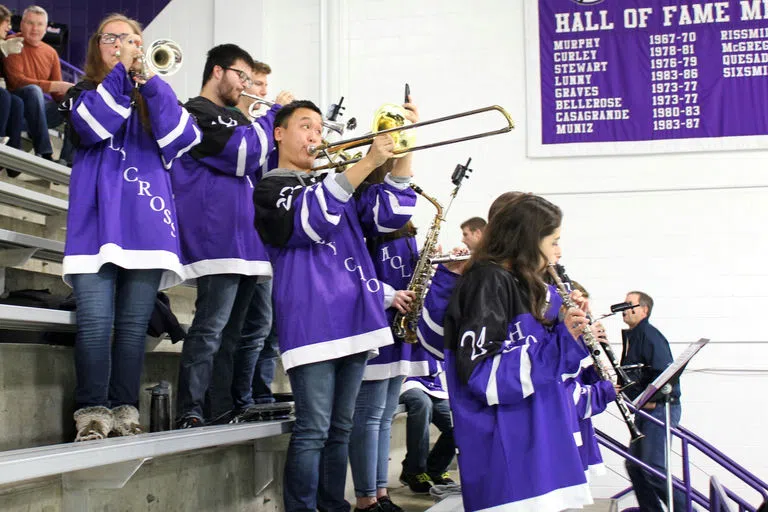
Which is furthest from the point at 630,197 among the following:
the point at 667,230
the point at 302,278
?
the point at 302,278

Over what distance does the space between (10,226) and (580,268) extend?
4.58m

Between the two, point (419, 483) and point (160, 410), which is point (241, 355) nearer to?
point (160, 410)

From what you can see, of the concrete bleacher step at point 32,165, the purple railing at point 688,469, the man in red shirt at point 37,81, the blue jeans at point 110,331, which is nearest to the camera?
the blue jeans at point 110,331

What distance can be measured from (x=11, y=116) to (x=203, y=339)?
7.74ft

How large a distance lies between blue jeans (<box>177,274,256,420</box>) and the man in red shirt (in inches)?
84.9

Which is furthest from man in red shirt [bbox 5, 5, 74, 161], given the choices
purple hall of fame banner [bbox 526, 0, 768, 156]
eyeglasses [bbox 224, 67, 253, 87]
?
purple hall of fame banner [bbox 526, 0, 768, 156]

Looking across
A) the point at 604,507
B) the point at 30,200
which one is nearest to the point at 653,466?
the point at 604,507

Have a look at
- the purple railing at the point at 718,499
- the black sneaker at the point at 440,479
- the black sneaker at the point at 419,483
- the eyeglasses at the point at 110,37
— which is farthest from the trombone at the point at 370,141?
the black sneaker at the point at 440,479

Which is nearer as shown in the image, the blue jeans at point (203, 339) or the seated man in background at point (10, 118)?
A: the blue jeans at point (203, 339)

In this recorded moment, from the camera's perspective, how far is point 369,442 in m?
3.21

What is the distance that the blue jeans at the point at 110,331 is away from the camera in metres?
2.68

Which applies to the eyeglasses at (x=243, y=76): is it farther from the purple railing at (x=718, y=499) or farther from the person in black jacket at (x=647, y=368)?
the person in black jacket at (x=647, y=368)

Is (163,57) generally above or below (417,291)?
above

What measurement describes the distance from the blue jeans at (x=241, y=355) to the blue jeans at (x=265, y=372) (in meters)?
0.09
